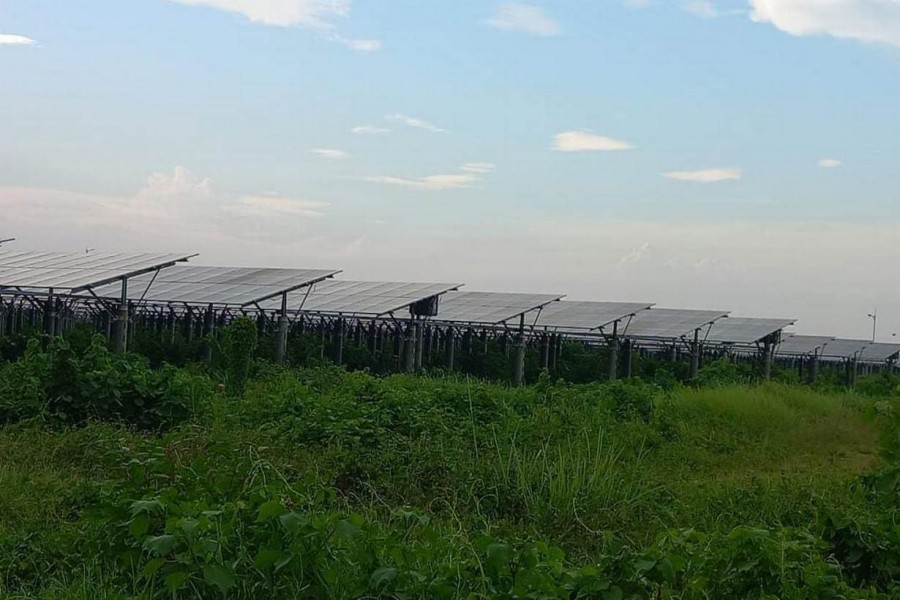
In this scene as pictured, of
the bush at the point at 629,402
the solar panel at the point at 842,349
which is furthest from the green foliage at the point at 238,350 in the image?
the solar panel at the point at 842,349

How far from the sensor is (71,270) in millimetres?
21125

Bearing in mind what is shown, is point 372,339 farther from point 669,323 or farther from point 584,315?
point 669,323

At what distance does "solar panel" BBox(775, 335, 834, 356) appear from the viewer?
132 feet

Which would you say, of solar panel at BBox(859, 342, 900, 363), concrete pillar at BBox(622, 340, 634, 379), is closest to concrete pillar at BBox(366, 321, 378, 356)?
concrete pillar at BBox(622, 340, 634, 379)

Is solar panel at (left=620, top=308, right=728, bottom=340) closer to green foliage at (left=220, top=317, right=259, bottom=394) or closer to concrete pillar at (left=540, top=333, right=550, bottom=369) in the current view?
concrete pillar at (left=540, top=333, right=550, bottom=369)

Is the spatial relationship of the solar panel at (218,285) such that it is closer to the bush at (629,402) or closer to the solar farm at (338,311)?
the solar farm at (338,311)

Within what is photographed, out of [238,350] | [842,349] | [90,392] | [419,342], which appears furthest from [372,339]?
[842,349]

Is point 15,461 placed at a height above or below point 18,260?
below

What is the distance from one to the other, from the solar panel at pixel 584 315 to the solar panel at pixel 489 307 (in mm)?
697

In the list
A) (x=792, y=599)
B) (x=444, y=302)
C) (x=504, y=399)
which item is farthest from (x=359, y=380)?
(x=444, y=302)

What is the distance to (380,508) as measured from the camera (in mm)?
7367

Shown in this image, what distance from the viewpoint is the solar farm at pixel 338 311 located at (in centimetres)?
2100

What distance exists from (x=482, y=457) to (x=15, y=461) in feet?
12.1

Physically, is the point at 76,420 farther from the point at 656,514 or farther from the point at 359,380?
the point at 656,514
